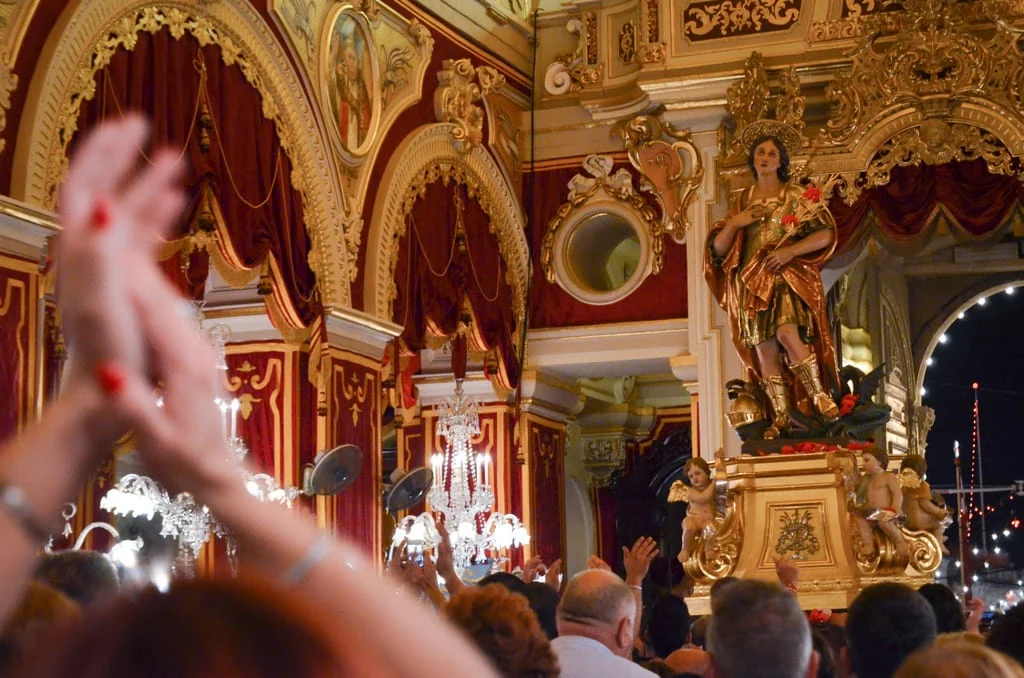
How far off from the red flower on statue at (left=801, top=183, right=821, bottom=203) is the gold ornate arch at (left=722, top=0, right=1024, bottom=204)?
87 centimetres

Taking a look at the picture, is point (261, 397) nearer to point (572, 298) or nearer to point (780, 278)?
point (780, 278)

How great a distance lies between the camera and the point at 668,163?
46.2 ft

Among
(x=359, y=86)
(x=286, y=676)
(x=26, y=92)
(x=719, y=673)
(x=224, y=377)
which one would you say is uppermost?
(x=359, y=86)

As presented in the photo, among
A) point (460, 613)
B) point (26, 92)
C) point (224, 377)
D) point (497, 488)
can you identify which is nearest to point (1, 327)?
point (26, 92)

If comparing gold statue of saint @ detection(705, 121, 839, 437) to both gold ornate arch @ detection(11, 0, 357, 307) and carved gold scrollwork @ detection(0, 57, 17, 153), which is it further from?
carved gold scrollwork @ detection(0, 57, 17, 153)

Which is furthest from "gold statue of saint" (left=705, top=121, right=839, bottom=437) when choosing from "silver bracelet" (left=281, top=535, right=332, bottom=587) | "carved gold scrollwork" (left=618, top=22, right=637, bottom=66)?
"silver bracelet" (left=281, top=535, right=332, bottom=587)

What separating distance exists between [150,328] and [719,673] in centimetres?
244

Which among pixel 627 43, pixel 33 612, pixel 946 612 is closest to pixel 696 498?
pixel 627 43

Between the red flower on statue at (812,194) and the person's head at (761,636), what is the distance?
27.3ft

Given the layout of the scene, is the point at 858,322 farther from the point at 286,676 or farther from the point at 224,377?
the point at 286,676

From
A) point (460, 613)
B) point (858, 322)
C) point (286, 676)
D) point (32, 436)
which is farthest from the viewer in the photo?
point (858, 322)

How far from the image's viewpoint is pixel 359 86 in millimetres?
12609

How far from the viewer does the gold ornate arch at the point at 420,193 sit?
1259cm

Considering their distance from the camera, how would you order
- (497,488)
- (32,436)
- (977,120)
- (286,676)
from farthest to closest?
(497,488) < (977,120) < (32,436) < (286,676)
